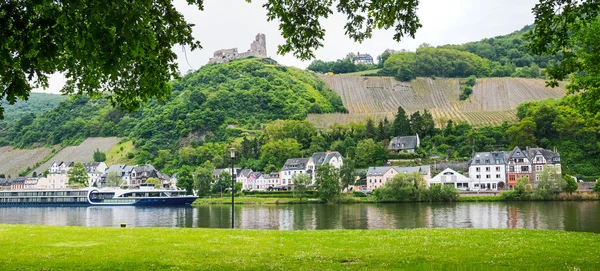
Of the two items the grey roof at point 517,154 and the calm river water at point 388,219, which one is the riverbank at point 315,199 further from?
→ the grey roof at point 517,154

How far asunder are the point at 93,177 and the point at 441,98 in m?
113

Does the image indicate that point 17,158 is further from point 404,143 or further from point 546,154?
point 546,154

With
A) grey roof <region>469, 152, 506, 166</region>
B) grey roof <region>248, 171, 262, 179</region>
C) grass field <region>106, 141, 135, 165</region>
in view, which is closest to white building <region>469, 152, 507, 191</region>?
grey roof <region>469, 152, 506, 166</region>

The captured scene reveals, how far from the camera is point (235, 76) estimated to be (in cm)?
19850

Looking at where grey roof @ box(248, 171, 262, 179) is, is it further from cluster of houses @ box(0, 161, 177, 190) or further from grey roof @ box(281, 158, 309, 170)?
cluster of houses @ box(0, 161, 177, 190)

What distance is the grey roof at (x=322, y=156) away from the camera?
4097 inches

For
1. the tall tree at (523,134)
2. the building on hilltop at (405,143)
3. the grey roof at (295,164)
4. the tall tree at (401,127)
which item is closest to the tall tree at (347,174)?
the grey roof at (295,164)

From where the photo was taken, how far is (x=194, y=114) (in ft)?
513

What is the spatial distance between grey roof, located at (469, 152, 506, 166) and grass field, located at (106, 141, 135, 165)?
90.1 meters

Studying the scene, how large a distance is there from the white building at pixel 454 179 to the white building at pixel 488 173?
1095 mm

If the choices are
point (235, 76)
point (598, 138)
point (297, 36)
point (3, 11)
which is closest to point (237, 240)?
point (297, 36)

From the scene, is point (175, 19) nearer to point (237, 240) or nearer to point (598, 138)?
point (237, 240)

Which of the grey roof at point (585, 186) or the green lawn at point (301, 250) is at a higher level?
the green lawn at point (301, 250)

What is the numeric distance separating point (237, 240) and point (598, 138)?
95.4m
